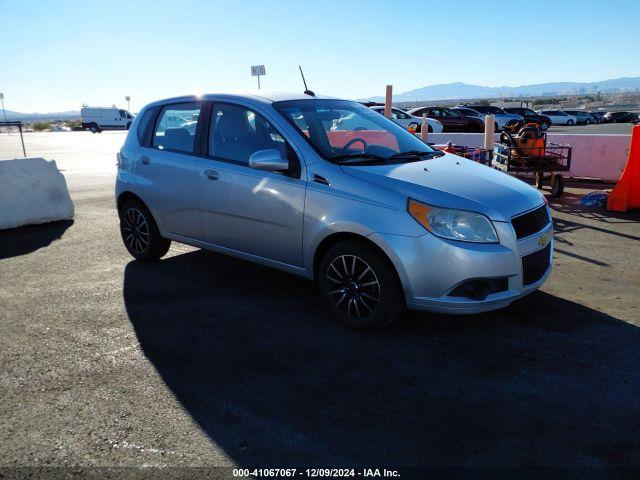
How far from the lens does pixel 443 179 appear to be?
4078mm

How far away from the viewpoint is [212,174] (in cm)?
484

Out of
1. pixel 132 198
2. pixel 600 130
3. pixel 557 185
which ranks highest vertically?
→ pixel 132 198

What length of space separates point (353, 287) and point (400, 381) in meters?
0.91

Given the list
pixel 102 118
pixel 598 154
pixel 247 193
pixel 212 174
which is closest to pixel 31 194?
pixel 212 174

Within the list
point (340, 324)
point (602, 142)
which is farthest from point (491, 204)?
point (602, 142)

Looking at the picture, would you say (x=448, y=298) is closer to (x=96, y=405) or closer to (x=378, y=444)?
(x=378, y=444)

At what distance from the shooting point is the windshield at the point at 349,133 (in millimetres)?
4418

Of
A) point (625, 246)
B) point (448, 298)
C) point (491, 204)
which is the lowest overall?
point (625, 246)

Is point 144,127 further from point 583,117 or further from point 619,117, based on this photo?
point 619,117

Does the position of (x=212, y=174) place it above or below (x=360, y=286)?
above

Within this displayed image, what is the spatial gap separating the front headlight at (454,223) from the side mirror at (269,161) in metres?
1.08

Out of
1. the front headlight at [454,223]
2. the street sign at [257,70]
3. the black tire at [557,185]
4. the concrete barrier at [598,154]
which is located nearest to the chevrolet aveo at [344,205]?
the front headlight at [454,223]

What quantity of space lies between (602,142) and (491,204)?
9.36 m

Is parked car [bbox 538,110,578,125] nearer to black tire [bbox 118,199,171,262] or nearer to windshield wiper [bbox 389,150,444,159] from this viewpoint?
windshield wiper [bbox 389,150,444,159]
